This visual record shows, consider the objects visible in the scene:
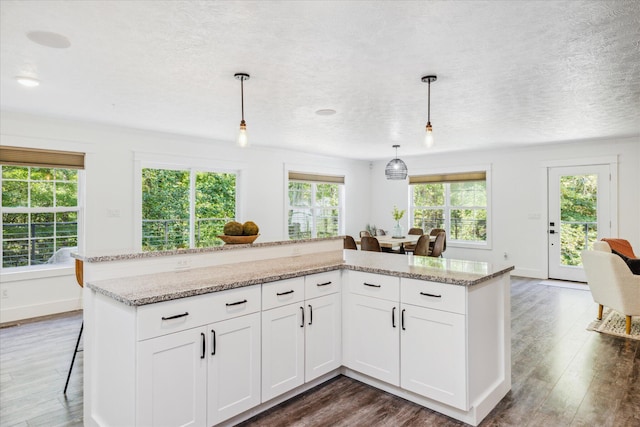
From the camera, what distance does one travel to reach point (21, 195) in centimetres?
449

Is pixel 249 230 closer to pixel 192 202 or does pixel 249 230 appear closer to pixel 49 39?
pixel 49 39

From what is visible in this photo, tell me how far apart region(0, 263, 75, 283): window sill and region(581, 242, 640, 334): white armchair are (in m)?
6.15

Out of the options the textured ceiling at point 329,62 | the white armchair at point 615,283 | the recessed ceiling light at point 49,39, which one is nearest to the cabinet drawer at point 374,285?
the textured ceiling at point 329,62

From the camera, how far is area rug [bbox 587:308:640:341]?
3854 millimetres

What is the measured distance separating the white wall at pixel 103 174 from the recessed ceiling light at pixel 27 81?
1440mm

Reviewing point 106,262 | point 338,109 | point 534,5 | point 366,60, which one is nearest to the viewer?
point 534,5

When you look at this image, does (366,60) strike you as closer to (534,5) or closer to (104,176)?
(534,5)

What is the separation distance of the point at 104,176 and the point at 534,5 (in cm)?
495

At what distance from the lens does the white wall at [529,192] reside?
5879 mm

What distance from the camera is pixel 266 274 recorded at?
2.36 m

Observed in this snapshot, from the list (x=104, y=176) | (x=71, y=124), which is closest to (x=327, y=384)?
(x=104, y=176)

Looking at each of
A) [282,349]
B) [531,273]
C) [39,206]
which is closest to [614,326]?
[531,273]

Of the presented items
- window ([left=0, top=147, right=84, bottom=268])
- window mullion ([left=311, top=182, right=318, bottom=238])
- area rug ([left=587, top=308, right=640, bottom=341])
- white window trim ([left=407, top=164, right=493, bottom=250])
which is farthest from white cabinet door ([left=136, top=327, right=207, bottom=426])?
white window trim ([left=407, top=164, right=493, bottom=250])

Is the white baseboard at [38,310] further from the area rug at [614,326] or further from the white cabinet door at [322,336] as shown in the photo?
the area rug at [614,326]
